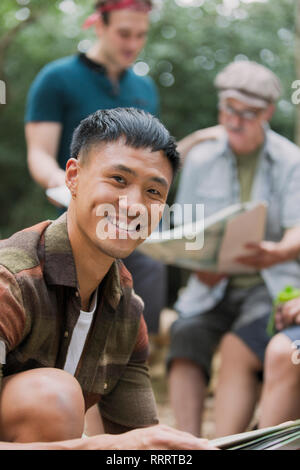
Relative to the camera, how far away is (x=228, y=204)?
112 inches

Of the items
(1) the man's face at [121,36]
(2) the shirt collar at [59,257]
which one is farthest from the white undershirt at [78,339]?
(1) the man's face at [121,36]

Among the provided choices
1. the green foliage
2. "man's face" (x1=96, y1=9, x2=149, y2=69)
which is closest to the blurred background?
the green foliage

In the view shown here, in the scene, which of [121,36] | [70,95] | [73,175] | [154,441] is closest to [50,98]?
[70,95]

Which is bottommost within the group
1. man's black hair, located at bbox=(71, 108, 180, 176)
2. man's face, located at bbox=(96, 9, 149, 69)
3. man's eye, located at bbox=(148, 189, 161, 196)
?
man's eye, located at bbox=(148, 189, 161, 196)

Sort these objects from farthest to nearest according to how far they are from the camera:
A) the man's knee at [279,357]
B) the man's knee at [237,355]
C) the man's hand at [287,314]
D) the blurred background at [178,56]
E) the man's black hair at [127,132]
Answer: the blurred background at [178,56], the man's knee at [237,355], the man's hand at [287,314], the man's knee at [279,357], the man's black hair at [127,132]

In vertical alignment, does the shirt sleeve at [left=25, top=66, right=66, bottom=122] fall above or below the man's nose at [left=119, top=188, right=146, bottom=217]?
above

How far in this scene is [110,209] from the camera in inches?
56.7

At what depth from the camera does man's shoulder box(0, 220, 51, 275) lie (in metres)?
1.36

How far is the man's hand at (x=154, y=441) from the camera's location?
1.25 m

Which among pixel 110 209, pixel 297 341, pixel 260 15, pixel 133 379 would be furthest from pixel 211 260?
pixel 260 15

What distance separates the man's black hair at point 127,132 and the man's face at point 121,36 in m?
1.24

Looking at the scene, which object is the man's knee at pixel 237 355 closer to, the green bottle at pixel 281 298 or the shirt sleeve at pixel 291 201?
the green bottle at pixel 281 298

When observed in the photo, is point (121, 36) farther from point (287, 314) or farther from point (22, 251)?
point (22, 251)

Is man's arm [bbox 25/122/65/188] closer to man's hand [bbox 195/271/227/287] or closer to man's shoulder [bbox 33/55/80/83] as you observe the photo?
man's shoulder [bbox 33/55/80/83]
